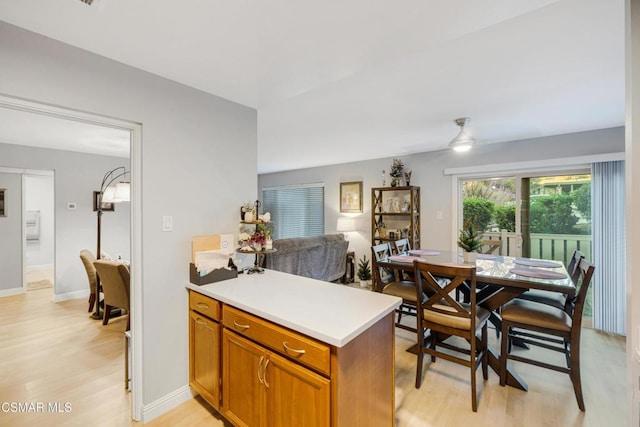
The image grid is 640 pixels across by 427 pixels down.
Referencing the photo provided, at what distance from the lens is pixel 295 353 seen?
4.16 ft

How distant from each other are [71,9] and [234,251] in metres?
1.58

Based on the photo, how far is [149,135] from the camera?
1805 millimetres

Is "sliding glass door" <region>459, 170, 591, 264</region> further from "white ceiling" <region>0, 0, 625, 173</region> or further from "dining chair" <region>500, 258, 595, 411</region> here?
"dining chair" <region>500, 258, 595, 411</region>

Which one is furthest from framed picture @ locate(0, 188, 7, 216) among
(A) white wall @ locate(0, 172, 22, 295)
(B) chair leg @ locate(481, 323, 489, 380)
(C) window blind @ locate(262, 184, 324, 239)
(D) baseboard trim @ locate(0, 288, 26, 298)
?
(B) chair leg @ locate(481, 323, 489, 380)

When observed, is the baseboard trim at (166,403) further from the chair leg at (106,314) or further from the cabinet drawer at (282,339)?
the chair leg at (106,314)

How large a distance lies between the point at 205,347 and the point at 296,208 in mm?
4892

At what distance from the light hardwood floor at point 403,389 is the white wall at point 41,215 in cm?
462

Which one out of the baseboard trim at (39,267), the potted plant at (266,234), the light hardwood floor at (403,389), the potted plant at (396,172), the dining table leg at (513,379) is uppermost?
the potted plant at (396,172)

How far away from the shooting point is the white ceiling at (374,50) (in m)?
1.25

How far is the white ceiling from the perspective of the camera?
49.4 inches

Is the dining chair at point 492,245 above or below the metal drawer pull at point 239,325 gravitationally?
above

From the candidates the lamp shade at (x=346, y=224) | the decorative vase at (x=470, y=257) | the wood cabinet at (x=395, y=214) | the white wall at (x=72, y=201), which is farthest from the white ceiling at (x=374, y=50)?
the white wall at (x=72, y=201)

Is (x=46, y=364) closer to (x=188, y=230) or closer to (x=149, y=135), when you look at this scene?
(x=188, y=230)

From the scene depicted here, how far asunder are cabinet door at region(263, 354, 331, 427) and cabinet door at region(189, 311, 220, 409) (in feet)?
1.63
